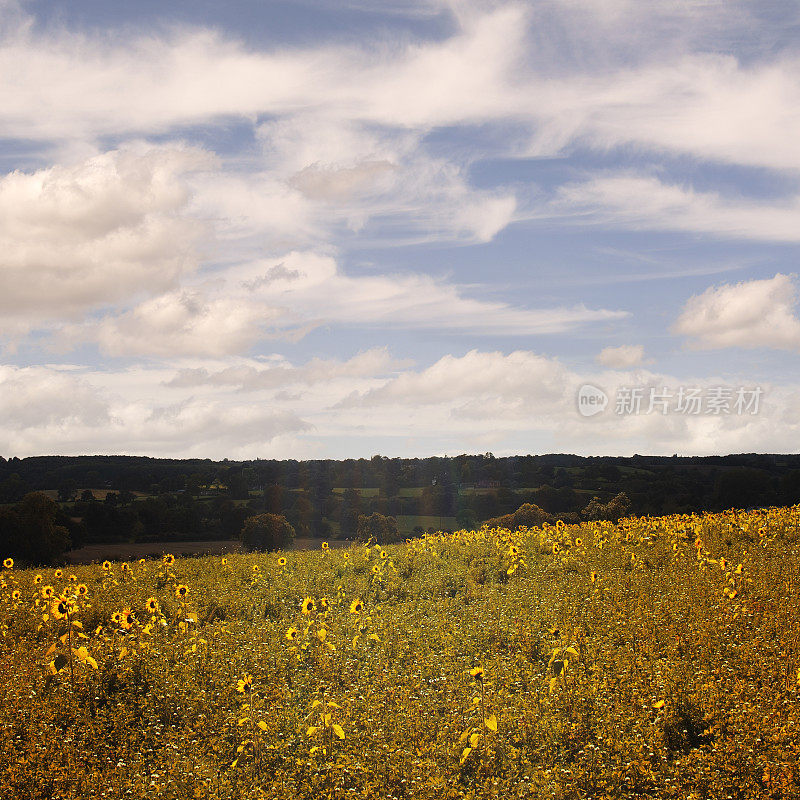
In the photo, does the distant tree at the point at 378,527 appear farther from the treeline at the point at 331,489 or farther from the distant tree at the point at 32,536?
the distant tree at the point at 32,536

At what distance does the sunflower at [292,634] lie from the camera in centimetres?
1068

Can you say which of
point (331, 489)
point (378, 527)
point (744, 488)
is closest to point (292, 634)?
point (744, 488)

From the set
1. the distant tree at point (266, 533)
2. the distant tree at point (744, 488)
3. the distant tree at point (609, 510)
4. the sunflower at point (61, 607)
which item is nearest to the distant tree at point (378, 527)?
the distant tree at point (266, 533)

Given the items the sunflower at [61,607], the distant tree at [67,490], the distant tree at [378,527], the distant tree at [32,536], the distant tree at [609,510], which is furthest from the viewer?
the distant tree at [67,490]

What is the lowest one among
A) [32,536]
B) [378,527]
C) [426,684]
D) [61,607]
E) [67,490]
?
[378,527]

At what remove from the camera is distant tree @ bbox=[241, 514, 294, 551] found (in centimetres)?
6544

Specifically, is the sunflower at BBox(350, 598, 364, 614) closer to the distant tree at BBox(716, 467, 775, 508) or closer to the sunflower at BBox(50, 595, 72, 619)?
the sunflower at BBox(50, 595, 72, 619)

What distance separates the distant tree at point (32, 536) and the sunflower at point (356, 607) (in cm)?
4562

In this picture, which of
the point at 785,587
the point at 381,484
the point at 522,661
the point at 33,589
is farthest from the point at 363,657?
the point at 381,484

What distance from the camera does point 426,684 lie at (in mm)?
9578

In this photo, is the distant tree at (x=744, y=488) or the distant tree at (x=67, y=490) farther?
the distant tree at (x=67, y=490)

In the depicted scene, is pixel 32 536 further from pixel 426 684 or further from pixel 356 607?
pixel 426 684

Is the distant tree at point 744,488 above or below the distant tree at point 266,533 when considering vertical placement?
above

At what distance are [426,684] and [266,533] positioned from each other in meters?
58.1
